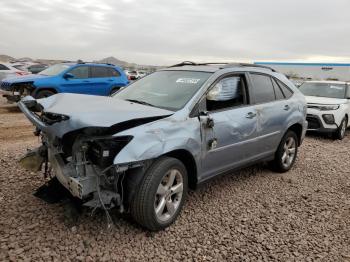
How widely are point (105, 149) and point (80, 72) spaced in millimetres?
8524

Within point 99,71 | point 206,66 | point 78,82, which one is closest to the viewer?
point 206,66

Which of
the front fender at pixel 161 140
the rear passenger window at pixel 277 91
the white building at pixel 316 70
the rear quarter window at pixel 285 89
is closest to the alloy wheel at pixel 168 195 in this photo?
the front fender at pixel 161 140

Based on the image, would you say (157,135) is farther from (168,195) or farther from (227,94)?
(227,94)

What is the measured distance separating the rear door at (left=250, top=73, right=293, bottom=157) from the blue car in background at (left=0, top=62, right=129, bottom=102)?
23.6 feet

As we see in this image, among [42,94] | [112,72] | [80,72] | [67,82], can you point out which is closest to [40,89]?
[42,94]

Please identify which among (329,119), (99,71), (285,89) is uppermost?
(99,71)

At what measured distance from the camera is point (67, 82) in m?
10.4

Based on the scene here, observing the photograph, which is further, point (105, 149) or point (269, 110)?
point (269, 110)

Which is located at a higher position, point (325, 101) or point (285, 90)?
point (285, 90)

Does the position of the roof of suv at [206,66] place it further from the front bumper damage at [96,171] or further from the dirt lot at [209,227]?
the front bumper damage at [96,171]

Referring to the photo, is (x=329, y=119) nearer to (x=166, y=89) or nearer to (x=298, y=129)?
(x=298, y=129)

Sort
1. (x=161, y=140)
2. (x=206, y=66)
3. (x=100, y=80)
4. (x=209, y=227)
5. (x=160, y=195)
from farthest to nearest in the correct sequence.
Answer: (x=100, y=80) → (x=206, y=66) → (x=209, y=227) → (x=160, y=195) → (x=161, y=140)

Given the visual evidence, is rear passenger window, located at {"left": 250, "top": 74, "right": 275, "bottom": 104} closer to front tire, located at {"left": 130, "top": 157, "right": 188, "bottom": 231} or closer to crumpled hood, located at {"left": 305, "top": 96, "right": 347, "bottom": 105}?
front tire, located at {"left": 130, "top": 157, "right": 188, "bottom": 231}

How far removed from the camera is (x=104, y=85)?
11.3 metres
